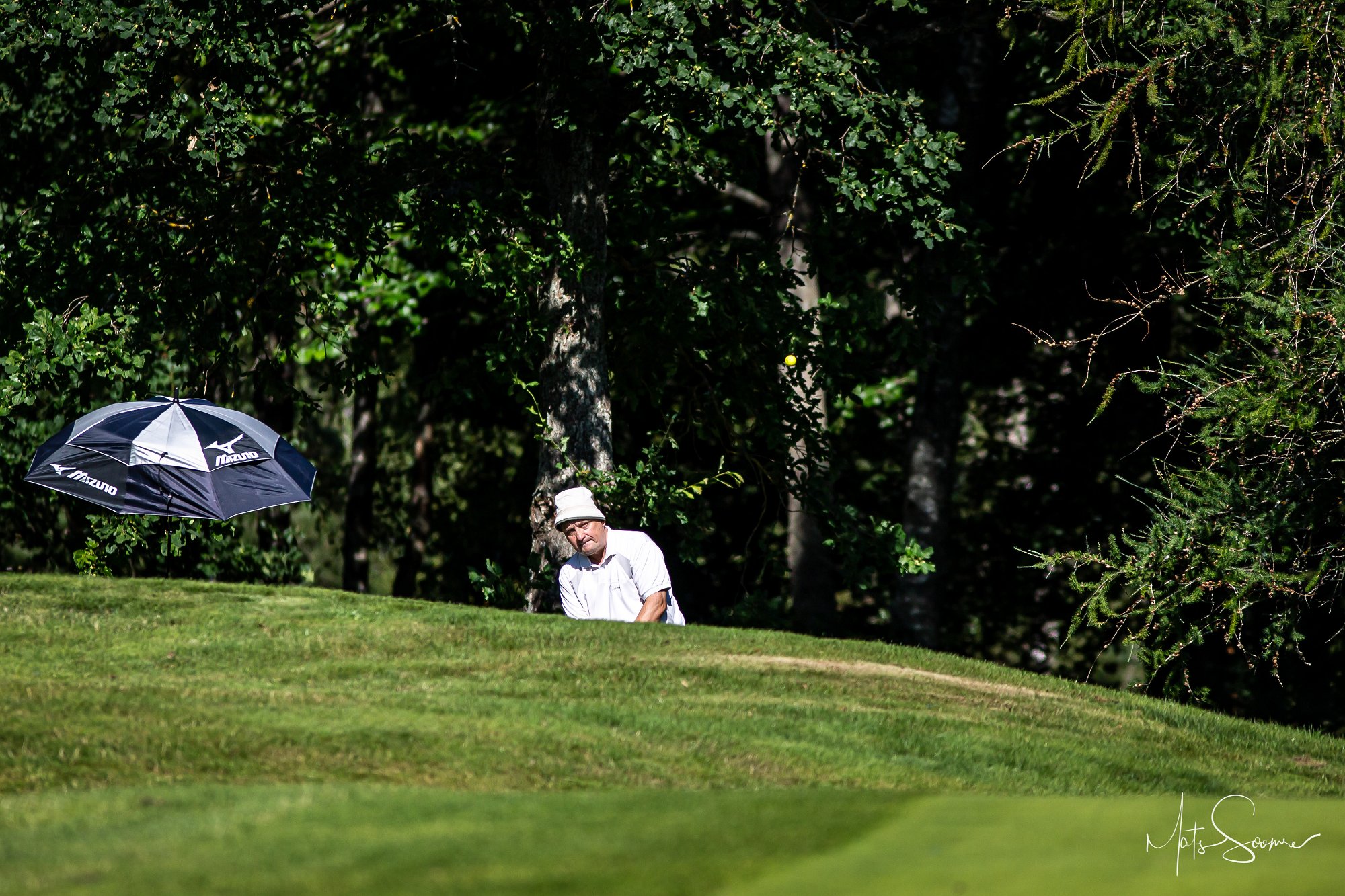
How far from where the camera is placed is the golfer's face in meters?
9.55

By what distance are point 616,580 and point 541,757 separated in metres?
3.41

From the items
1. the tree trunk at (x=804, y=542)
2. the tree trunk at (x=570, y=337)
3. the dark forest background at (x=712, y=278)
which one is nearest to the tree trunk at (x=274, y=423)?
the dark forest background at (x=712, y=278)

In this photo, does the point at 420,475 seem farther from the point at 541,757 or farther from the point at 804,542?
the point at 541,757

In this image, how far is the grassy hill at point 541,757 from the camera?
15.7 feet

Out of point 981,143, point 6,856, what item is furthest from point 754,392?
point 6,856

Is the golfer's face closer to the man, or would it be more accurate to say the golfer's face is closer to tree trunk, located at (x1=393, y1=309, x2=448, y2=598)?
the man

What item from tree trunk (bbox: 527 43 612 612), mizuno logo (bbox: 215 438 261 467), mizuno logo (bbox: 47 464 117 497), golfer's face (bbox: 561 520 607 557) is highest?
tree trunk (bbox: 527 43 612 612)

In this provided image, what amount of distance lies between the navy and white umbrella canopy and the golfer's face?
311 centimetres

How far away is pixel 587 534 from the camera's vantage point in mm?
9547

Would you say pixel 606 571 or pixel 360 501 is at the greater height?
pixel 360 501

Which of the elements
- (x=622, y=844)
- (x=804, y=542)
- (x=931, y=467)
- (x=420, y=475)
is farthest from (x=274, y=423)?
(x=622, y=844)

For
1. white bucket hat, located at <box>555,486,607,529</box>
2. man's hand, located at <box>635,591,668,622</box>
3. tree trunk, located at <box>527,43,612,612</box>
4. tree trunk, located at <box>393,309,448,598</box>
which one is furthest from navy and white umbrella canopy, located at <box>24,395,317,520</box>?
tree trunk, located at <box>393,309,448,598</box>

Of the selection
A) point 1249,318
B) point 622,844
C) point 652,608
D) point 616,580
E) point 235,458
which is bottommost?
point 622,844

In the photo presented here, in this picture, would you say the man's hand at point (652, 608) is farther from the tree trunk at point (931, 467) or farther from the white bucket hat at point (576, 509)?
the tree trunk at point (931, 467)
